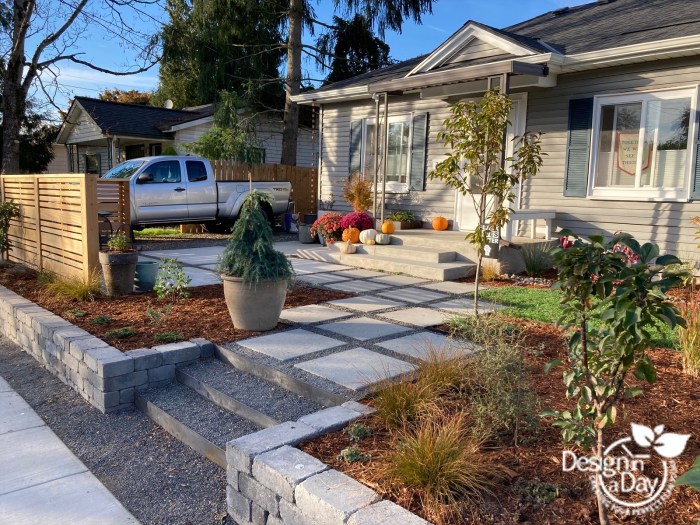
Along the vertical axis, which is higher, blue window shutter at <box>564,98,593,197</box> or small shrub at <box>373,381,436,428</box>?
blue window shutter at <box>564,98,593,197</box>

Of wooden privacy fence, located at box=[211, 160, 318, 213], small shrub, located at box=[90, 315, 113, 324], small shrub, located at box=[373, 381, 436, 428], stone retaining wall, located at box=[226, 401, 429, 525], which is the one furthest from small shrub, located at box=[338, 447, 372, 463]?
wooden privacy fence, located at box=[211, 160, 318, 213]

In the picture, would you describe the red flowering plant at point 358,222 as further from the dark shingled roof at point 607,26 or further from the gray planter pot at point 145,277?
the gray planter pot at point 145,277

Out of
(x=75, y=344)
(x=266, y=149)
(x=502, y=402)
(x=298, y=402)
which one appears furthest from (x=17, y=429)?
(x=266, y=149)

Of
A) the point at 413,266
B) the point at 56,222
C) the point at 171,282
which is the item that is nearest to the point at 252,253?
the point at 171,282

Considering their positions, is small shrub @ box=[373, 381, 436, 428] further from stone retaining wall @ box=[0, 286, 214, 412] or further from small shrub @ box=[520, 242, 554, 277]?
small shrub @ box=[520, 242, 554, 277]

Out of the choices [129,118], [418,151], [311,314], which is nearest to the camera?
[311,314]

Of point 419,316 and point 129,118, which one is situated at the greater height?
point 129,118

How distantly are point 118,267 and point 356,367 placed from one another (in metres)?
3.52

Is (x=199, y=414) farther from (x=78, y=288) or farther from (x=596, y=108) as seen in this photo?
(x=596, y=108)

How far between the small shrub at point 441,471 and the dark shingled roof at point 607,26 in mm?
6825

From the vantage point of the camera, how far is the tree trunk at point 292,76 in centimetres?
1667

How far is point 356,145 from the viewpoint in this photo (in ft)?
40.0

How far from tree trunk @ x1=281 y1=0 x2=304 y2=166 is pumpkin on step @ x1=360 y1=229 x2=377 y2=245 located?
8.11 m

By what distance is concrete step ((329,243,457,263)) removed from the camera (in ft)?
27.9
